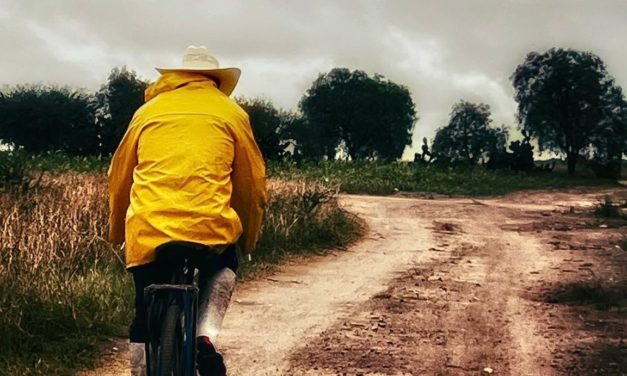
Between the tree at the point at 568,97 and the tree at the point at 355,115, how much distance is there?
1988 cm

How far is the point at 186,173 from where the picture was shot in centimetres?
348

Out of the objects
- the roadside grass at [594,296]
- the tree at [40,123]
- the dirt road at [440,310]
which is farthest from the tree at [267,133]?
the roadside grass at [594,296]

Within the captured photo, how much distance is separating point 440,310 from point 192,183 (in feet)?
→ 18.4

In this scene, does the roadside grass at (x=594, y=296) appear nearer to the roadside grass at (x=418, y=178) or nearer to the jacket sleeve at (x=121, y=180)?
the jacket sleeve at (x=121, y=180)

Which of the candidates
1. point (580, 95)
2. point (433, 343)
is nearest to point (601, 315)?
point (433, 343)

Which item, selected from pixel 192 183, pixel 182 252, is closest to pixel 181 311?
pixel 182 252

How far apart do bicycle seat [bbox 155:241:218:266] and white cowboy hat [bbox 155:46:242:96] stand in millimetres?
899

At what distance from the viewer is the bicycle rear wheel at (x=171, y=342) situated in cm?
340

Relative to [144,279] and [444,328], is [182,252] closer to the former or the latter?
[144,279]

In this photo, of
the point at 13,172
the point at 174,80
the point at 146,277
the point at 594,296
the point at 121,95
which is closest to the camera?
the point at 146,277

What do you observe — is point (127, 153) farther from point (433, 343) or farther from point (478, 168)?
point (478, 168)

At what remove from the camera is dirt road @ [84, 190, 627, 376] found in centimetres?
642

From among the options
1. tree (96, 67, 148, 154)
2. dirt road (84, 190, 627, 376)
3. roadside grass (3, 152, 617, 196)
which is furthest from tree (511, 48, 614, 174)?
dirt road (84, 190, 627, 376)

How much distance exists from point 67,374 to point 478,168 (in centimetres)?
3806
